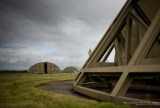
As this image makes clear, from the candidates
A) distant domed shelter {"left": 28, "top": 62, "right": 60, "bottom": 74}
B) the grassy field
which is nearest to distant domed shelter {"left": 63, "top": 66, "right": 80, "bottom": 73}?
distant domed shelter {"left": 28, "top": 62, "right": 60, "bottom": 74}

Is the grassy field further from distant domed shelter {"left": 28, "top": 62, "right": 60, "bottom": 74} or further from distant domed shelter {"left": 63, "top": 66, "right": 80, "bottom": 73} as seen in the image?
distant domed shelter {"left": 63, "top": 66, "right": 80, "bottom": 73}

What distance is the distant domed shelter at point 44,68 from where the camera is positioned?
49.0 m

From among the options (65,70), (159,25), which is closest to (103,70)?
(159,25)

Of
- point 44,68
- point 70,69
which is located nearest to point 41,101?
point 44,68

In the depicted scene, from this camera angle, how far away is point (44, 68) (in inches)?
2000

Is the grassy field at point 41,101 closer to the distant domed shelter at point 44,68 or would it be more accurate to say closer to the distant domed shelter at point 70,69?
the distant domed shelter at point 44,68

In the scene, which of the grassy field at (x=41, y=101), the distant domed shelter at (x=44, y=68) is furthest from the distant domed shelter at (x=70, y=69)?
the grassy field at (x=41, y=101)

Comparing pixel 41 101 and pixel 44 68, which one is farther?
pixel 44 68

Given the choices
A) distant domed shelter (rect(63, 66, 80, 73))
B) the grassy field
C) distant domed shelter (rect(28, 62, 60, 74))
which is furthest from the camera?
distant domed shelter (rect(63, 66, 80, 73))

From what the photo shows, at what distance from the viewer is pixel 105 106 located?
5.34 meters

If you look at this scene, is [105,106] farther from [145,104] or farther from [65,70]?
[65,70]

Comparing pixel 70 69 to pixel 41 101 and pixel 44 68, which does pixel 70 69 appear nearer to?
pixel 44 68

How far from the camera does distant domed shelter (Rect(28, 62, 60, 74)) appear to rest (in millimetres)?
48969

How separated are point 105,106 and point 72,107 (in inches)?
43.9
